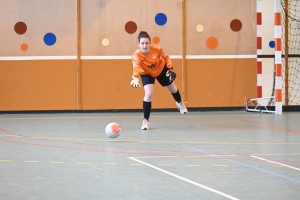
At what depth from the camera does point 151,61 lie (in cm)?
830

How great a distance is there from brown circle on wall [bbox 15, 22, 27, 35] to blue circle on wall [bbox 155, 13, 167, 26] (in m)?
2.79

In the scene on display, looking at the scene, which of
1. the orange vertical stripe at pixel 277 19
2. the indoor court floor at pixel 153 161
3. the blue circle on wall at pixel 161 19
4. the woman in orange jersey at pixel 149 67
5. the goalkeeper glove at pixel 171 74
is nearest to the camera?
the indoor court floor at pixel 153 161

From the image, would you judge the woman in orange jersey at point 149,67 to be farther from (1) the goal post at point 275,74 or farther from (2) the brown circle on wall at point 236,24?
(2) the brown circle on wall at point 236,24

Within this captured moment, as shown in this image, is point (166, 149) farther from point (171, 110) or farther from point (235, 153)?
point (171, 110)

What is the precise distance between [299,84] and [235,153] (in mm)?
6713

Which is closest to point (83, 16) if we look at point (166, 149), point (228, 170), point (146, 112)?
point (146, 112)

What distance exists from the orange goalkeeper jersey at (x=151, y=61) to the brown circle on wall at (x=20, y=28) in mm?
4259

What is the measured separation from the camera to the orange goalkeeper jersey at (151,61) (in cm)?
818

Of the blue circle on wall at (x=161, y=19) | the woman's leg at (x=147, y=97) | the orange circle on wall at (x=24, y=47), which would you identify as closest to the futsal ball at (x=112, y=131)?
the woman's leg at (x=147, y=97)

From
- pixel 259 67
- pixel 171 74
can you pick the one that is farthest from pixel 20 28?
pixel 259 67

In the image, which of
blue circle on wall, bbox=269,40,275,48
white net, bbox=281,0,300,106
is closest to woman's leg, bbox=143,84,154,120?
blue circle on wall, bbox=269,40,275,48

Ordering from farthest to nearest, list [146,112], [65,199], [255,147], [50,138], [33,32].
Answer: [33,32]
[146,112]
[50,138]
[255,147]
[65,199]

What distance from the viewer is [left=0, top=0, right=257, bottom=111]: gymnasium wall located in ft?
38.4

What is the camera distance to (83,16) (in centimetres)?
1176
